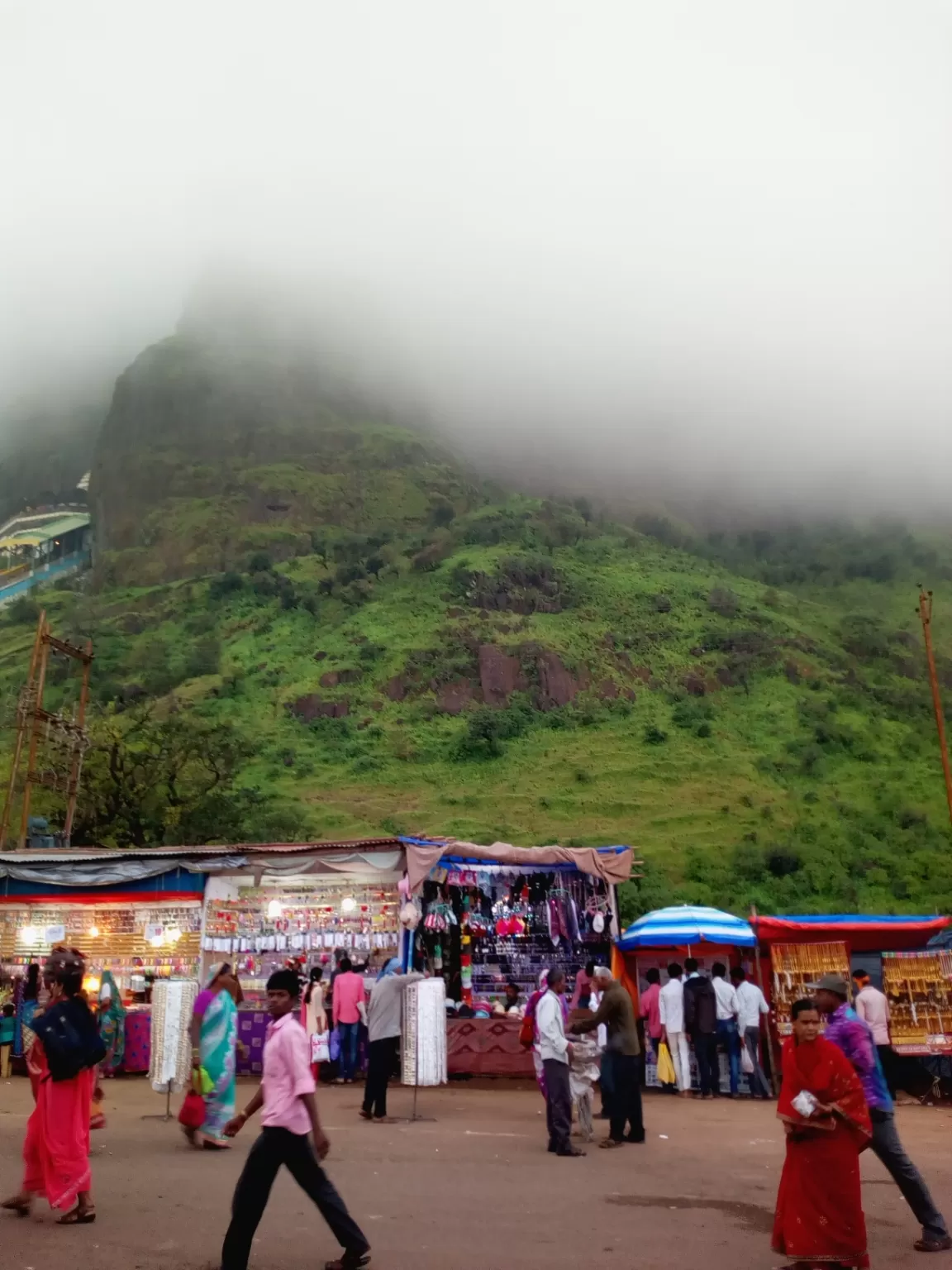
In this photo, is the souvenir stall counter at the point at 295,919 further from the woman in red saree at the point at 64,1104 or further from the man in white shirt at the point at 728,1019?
the woman in red saree at the point at 64,1104

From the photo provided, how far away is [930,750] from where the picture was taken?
47.7 meters

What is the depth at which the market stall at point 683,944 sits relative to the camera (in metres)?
12.6

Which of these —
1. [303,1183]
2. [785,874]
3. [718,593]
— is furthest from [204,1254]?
[718,593]

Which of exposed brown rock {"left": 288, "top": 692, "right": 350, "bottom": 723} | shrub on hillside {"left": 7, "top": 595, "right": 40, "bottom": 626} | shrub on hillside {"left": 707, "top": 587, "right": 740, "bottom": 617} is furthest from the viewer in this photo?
shrub on hillside {"left": 7, "top": 595, "right": 40, "bottom": 626}

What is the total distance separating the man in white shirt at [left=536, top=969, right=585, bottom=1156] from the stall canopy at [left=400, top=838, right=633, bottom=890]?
453cm

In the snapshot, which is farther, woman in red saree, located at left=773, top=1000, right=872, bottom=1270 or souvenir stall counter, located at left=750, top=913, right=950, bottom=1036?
souvenir stall counter, located at left=750, top=913, right=950, bottom=1036

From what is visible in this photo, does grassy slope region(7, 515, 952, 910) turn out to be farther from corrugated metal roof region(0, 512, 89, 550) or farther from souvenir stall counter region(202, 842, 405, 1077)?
corrugated metal roof region(0, 512, 89, 550)

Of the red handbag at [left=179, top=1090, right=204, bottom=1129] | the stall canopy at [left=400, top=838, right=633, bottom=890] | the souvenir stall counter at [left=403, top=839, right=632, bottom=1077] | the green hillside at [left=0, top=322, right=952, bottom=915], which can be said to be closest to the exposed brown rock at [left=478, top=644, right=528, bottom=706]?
the green hillside at [left=0, top=322, right=952, bottom=915]

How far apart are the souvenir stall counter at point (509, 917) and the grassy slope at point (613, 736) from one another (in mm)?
15741

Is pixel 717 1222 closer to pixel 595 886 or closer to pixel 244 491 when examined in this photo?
pixel 595 886

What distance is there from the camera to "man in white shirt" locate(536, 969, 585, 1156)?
27.6 feet

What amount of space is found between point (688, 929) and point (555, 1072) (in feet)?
14.8

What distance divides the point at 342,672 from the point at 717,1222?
49918 mm

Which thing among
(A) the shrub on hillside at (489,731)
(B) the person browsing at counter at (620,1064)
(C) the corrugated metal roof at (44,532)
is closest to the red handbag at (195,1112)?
(B) the person browsing at counter at (620,1064)
